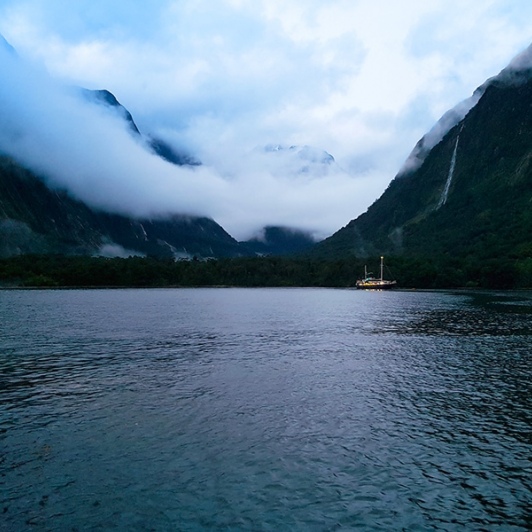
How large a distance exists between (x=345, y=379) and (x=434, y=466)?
19.8m

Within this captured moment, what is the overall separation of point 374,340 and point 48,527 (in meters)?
58.6

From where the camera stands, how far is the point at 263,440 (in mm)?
26703

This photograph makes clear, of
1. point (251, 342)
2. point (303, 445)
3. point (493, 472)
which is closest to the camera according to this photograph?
point (493, 472)

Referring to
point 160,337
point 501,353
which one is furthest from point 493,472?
point 160,337

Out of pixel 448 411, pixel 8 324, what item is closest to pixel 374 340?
pixel 448 411

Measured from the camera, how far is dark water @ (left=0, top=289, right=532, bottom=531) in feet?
62.5

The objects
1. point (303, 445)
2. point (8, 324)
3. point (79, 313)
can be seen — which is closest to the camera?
point (303, 445)

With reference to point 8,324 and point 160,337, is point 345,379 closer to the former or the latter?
point 160,337

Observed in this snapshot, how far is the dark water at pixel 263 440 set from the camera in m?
19.0

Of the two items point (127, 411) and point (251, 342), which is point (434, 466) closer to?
point (127, 411)

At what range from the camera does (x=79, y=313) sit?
4321 inches

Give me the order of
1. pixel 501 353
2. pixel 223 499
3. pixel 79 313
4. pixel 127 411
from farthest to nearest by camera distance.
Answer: pixel 79 313 → pixel 501 353 → pixel 127 411 → pixel 223 499

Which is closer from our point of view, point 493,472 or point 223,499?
point 223,499

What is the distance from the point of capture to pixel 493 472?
2292 cm
